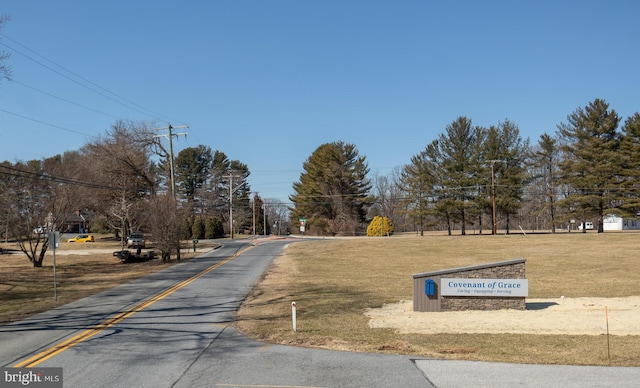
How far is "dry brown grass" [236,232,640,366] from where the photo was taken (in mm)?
9521

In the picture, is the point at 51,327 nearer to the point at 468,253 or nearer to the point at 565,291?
the point at 565,291

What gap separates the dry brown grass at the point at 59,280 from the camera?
1650 centimetres

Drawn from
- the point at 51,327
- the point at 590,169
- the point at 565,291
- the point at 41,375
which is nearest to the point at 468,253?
the point at 565,291

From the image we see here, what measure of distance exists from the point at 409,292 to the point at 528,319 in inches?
254

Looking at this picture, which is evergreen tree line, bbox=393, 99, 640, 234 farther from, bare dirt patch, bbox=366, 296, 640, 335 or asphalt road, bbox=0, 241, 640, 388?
asphalt road, bbox=0, 241, 640, 388

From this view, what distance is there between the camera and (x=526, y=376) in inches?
294

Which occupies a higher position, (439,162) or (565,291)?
(439,162)

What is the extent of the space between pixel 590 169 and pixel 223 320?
60520mm

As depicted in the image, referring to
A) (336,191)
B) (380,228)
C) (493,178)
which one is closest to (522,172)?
(493,178)

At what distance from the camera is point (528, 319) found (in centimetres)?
1348

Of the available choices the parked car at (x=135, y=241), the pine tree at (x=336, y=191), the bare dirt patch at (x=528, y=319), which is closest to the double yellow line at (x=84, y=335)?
the bare dirt patch at (x=528, y=319)

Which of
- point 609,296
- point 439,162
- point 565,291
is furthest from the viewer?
point 439,162

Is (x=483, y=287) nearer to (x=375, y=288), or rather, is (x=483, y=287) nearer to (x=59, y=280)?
(x=375, y=288)
